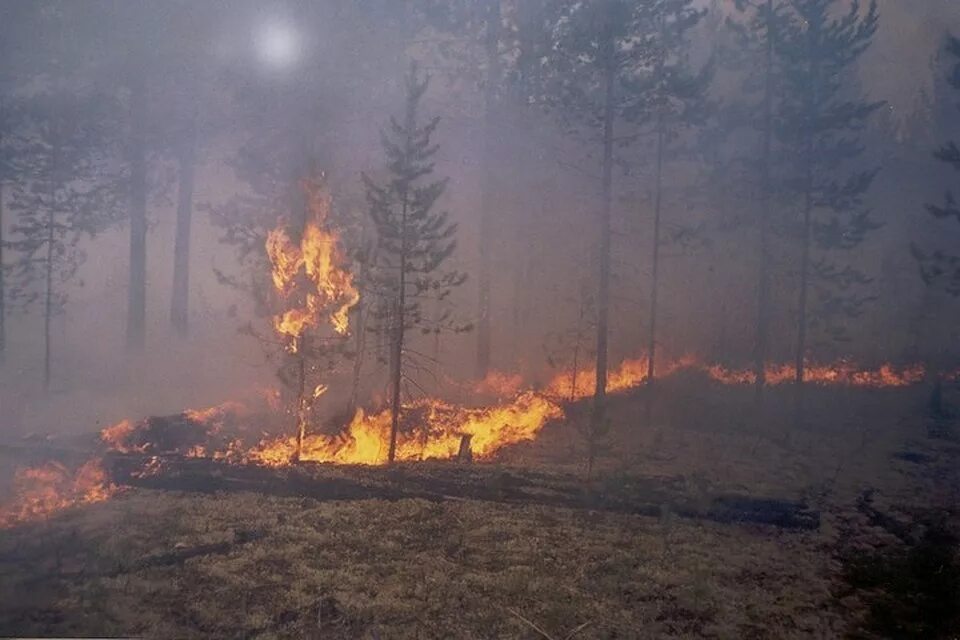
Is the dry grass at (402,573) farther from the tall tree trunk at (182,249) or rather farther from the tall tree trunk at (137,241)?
the tall tree trunk at (182,249)

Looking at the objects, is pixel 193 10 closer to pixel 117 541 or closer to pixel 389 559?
pixel 117 541

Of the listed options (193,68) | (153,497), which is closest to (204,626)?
(153,497)

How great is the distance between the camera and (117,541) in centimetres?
1088

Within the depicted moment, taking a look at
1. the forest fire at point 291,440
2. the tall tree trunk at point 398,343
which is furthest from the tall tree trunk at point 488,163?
the tall tree trunk at point 398,343

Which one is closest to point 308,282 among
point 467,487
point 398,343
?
point 398,343

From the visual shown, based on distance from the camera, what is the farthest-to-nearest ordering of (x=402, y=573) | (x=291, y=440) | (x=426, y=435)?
(x=426, y=435) → (x=291, y=440) → (x=402, y=573)

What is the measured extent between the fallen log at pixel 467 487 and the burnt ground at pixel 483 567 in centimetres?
16

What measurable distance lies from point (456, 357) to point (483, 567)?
69.9 feet

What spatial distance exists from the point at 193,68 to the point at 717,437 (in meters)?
24.0

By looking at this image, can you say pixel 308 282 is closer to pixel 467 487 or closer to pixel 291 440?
pixel 291 440

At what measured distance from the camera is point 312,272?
16297mm

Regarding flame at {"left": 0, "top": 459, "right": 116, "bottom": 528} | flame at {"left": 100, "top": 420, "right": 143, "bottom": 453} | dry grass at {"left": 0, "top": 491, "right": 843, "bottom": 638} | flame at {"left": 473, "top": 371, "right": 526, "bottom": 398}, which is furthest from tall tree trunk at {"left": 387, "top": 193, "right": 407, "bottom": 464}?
flame at {"left": 473, "top": 371, "right": 526, "bottom": 398}

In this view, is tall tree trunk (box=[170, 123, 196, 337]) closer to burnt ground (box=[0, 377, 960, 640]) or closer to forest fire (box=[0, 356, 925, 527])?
forest fire (box=[0, 356, 925, 527])

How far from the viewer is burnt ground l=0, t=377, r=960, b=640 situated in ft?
29.1
